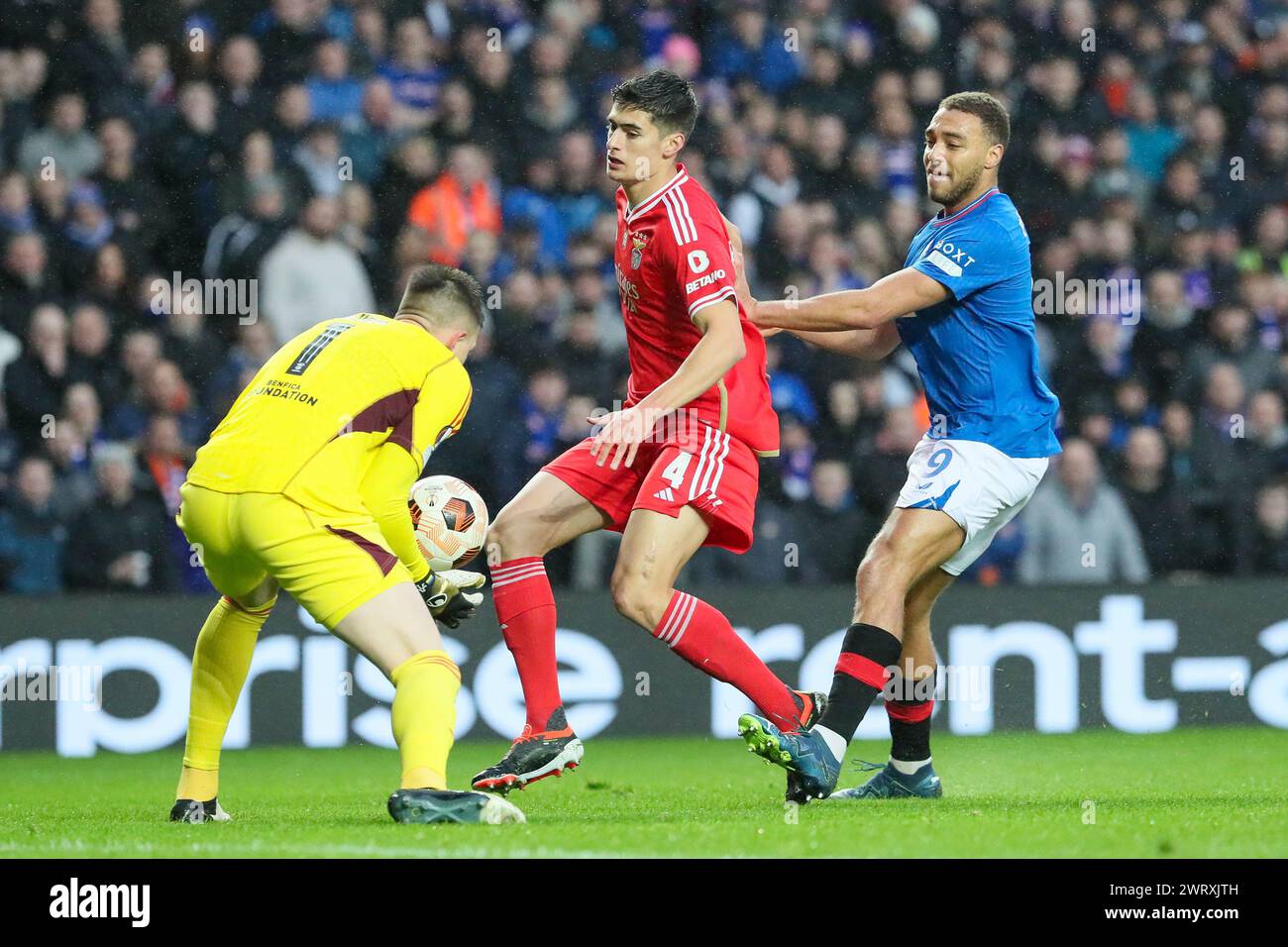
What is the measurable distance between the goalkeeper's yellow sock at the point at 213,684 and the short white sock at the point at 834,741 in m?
1.80

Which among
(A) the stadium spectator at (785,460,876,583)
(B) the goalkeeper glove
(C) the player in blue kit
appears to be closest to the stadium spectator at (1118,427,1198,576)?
(A) the stadium spectator at (785,460,876,583)

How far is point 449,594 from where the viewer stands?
18.6 feet

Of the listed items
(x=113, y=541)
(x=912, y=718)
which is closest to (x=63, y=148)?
(x=113, y=541)

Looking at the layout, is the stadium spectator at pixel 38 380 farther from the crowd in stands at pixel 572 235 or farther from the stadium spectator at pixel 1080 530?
the stadium spectator at pixel 1080 530

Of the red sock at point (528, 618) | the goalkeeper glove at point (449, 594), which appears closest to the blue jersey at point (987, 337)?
the red sock at point (528, 618)

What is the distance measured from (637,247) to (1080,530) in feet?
15.8

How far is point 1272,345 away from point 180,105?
6585 mm

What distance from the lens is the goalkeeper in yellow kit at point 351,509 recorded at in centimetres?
502

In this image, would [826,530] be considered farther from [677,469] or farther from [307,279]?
[677,469]

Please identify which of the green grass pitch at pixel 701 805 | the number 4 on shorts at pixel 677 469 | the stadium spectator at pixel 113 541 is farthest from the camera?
the stadium spectator at pixel 113 541

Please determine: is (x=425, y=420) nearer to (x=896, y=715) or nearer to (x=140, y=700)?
(x=896, y=715)

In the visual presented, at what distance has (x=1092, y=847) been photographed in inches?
180

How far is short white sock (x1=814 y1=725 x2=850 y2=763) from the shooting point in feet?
19.1

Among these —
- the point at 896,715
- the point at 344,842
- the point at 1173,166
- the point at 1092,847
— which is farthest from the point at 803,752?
the point at 1173,166
